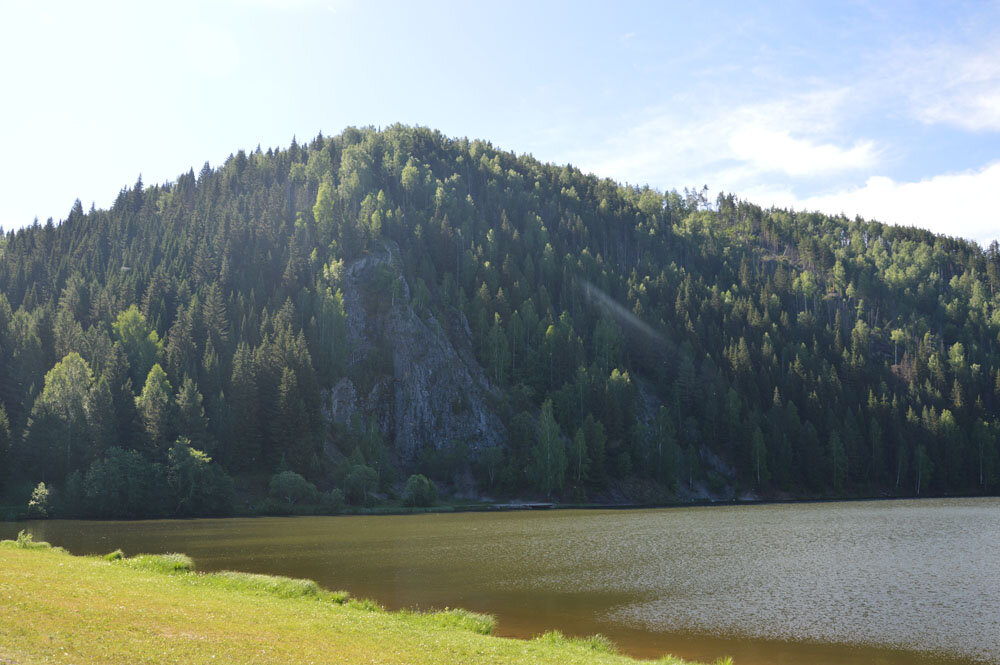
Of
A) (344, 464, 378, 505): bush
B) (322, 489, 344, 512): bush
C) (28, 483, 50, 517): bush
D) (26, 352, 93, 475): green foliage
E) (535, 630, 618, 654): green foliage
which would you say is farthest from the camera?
(344, 464, 378, 505): bush

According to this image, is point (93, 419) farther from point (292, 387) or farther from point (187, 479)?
point (292, 387)

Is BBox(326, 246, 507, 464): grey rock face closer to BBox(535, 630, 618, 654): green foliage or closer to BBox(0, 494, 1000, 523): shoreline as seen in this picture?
BBox(0, 494, 1000, 523): shoreline

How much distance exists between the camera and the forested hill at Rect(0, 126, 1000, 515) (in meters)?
109

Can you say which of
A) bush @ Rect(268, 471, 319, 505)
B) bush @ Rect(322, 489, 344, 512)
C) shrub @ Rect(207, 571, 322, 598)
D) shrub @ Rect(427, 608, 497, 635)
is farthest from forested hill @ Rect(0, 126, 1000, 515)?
shrub @ Rect(427, 608, 497, 635)

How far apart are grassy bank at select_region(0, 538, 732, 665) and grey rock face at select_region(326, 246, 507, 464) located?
100.0 metres

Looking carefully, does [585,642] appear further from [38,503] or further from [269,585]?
[38,503]

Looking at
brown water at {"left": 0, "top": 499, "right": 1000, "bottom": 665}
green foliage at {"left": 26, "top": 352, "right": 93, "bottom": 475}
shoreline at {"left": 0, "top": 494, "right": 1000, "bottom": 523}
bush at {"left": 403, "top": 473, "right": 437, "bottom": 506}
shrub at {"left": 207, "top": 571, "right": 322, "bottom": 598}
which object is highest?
green foliage at {"left": 26, "top": 352, "right": 93, "bottom": 475}

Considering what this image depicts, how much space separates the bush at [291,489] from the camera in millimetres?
102812

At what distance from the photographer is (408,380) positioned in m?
141

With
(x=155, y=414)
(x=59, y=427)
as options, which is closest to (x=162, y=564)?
(x=155, y=414)

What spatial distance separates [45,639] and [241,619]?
7039 millimetres

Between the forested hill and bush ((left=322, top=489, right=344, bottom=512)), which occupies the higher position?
the forested hill

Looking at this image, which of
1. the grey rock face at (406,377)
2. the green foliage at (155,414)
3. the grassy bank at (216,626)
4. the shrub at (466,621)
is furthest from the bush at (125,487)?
the shrub at (466,621)

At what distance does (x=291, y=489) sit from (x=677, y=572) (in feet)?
230
